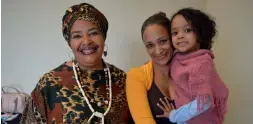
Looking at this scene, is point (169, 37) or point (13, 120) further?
point (13, 120)

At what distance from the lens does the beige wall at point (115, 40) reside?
1.58m

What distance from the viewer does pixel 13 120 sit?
1489 mm

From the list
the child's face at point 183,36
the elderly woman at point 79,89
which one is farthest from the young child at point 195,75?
the elderly woman at point 79,89

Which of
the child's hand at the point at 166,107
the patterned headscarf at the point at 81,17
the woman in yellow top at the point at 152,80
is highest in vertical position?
the patterned headscarf at the point at 81,17

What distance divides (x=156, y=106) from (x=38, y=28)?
3.54 ft

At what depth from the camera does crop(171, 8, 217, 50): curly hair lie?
43.6 inches

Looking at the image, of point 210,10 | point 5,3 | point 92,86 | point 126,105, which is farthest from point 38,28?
point 210,10

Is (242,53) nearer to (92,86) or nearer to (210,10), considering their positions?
(210,10)

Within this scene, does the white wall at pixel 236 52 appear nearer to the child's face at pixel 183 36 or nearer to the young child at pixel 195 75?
the young child at pixel 195 75

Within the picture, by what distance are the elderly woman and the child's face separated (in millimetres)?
381

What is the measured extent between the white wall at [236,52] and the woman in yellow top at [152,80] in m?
0.70

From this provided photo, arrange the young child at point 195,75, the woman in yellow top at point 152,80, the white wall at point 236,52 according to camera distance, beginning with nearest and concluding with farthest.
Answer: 1. the young child at point 195,75
2. the woman in yellow top at point 152,80
3. the white wall at point 236,52

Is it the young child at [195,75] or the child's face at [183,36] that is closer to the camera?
the young child at [195,75]

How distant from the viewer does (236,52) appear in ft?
5.32
